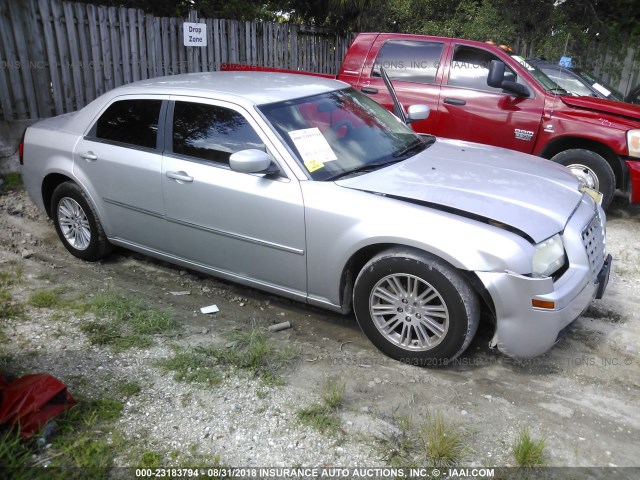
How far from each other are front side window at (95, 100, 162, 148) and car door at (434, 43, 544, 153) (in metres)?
3.72

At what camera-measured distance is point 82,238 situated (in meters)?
5.29

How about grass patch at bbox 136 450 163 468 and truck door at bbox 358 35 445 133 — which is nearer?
grass patch at bbox 136 450 163 468

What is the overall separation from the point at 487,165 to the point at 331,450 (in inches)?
96.6

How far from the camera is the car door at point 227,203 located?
390 cm

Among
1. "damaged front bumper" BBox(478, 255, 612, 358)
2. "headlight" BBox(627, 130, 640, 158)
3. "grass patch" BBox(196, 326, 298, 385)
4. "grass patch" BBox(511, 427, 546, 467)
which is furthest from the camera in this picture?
"headlight" BBox(627, 130, 640, 158)

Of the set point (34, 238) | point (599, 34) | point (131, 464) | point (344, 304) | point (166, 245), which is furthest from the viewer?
point (599, 34)

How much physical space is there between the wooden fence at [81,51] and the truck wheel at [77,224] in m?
3.10

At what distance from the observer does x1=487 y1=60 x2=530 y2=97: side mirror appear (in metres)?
6.34

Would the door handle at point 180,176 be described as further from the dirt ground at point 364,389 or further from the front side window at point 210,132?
the dirt ground at point 364,389

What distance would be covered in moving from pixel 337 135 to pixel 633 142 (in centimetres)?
381

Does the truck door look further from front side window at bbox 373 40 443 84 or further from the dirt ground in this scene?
the dirt ground

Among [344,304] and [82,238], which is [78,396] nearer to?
[344,304]

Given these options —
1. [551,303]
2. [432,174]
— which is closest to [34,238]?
[432,174]

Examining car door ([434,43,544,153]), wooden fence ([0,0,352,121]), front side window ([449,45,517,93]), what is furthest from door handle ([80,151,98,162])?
front side window ([449,45,517,93])
